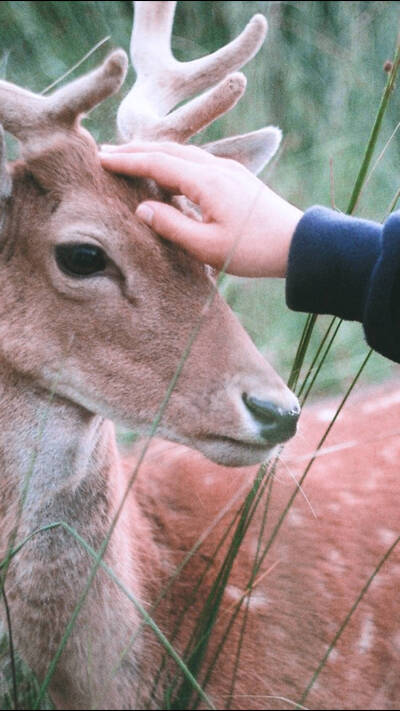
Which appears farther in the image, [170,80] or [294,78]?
[294,78]

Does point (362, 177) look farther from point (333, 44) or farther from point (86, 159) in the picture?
point (333, 44)

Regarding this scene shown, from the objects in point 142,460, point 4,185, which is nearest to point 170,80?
point 4,185

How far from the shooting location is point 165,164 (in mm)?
1809

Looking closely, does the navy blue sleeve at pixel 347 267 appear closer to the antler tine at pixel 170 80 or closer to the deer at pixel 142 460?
the deer at pixel 142 460

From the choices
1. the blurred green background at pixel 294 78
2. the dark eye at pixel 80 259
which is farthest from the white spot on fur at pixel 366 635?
the blurred green background at pixel 294 78

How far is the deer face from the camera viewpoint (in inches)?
72.4

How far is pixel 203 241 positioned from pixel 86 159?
0.38 metres

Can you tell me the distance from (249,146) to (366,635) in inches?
49.3

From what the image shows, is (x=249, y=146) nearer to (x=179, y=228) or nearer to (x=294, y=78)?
(x=179, y=228)

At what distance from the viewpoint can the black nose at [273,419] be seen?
1729mm

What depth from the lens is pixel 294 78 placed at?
4.42 meters

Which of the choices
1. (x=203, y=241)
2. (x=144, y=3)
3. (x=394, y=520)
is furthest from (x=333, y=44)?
(x=203, y=241)

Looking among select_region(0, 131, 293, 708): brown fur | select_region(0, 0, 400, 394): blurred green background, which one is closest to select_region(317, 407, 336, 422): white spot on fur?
select_region(0, 0, 400, 394): blurred green background

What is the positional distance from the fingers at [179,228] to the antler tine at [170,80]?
30 centimetres
